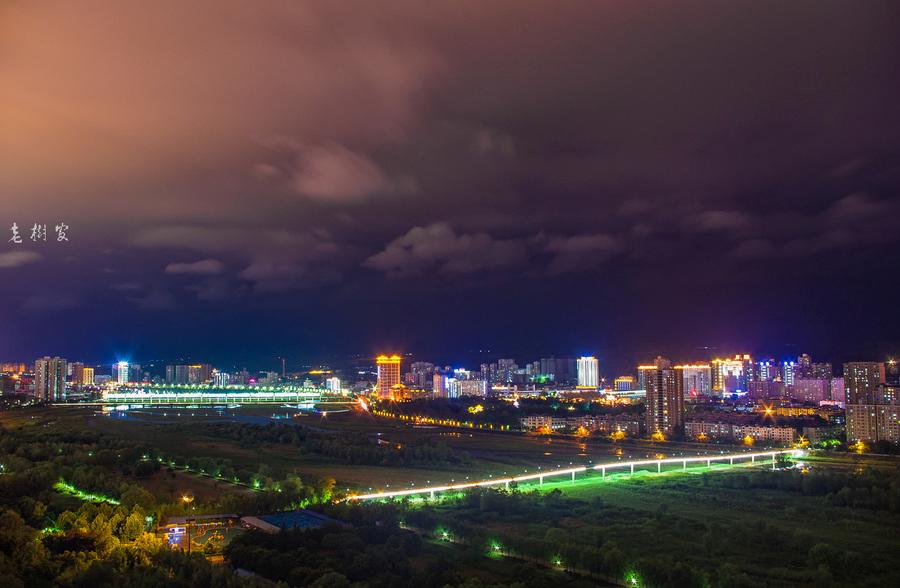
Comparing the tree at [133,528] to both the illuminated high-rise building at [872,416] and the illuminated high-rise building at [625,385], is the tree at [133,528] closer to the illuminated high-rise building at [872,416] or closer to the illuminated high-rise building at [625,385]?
the illuminated high-rise building at [872,416]

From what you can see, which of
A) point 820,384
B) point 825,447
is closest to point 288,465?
point 825,447

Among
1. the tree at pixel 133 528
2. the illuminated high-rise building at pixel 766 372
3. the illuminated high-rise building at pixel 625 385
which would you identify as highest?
the illuminated high-rise building at pixel 766 372

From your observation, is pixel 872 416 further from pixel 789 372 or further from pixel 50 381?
pixel 50 381

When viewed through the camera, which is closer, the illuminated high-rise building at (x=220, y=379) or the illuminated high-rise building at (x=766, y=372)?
the illuminated high-rise building at (x=766, y=372)

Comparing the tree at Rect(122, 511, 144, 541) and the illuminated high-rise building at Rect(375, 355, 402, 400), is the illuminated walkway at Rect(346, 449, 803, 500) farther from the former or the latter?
the illuminated high-rise building at Rect(375, 355, 402, 400)

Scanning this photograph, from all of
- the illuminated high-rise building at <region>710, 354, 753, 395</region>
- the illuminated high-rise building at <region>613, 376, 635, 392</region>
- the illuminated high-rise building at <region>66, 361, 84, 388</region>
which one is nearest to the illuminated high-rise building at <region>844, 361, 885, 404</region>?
the illuminated high-rise building at <region>710, 354, 753, 395</region>

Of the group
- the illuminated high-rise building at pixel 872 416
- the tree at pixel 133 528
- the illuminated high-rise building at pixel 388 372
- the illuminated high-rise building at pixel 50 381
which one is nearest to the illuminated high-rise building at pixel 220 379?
the illuminated high-rise building at pixel 388 372

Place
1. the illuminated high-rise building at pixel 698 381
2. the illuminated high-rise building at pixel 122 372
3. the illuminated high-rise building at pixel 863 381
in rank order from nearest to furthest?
the illuminated high-rise building at pixel 863 381 → the illuminated high-rise building at pixel 698 381 → the illuminated high-rise building at pixel 122 372
